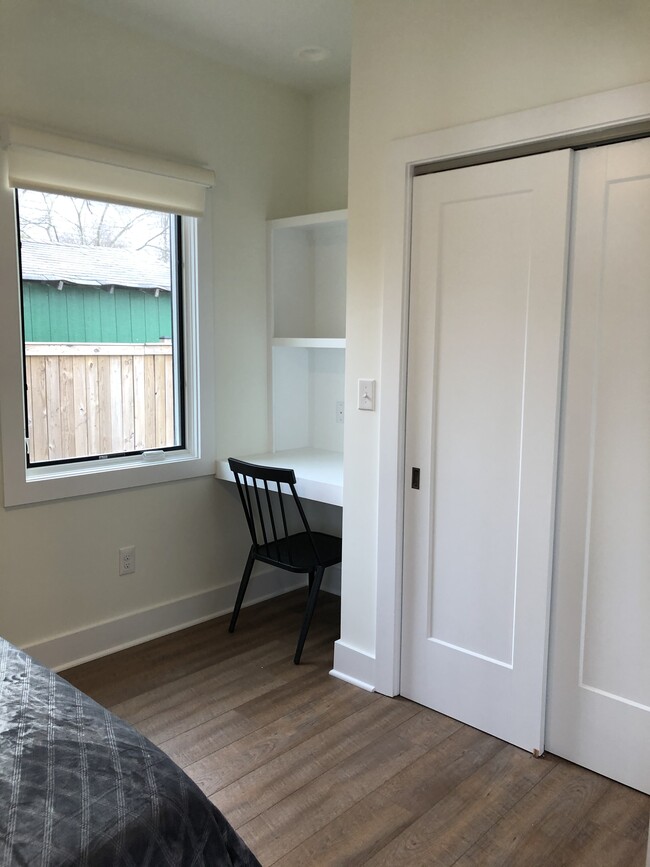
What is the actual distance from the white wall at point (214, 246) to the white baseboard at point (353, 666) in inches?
34.1

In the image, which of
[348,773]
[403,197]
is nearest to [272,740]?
[348,773]

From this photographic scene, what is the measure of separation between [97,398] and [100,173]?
0.91 metres

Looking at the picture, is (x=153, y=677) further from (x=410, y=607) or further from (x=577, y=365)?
(x=577, y=365)

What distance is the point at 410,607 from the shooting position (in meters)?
2.65

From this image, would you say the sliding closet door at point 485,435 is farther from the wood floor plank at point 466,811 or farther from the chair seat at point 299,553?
the chair seat at point 299,553

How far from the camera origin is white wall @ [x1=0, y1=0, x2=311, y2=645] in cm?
270

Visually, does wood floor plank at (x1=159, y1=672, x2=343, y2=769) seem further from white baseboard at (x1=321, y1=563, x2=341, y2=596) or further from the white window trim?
the white window trim

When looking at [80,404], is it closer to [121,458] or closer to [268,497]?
[121,458]

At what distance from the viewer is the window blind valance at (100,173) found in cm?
257

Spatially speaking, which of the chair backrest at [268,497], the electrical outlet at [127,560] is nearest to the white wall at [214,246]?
the electrical outlet at [127,560]

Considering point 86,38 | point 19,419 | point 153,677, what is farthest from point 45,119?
point 153,677

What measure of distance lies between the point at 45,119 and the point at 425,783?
2.70 m

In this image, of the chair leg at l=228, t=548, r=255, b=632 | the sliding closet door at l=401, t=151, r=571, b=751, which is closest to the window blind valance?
the sliding closet door at l=401, t=151, r=571, b=751

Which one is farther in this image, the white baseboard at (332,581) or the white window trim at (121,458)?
the white baseboard at (332,581)
